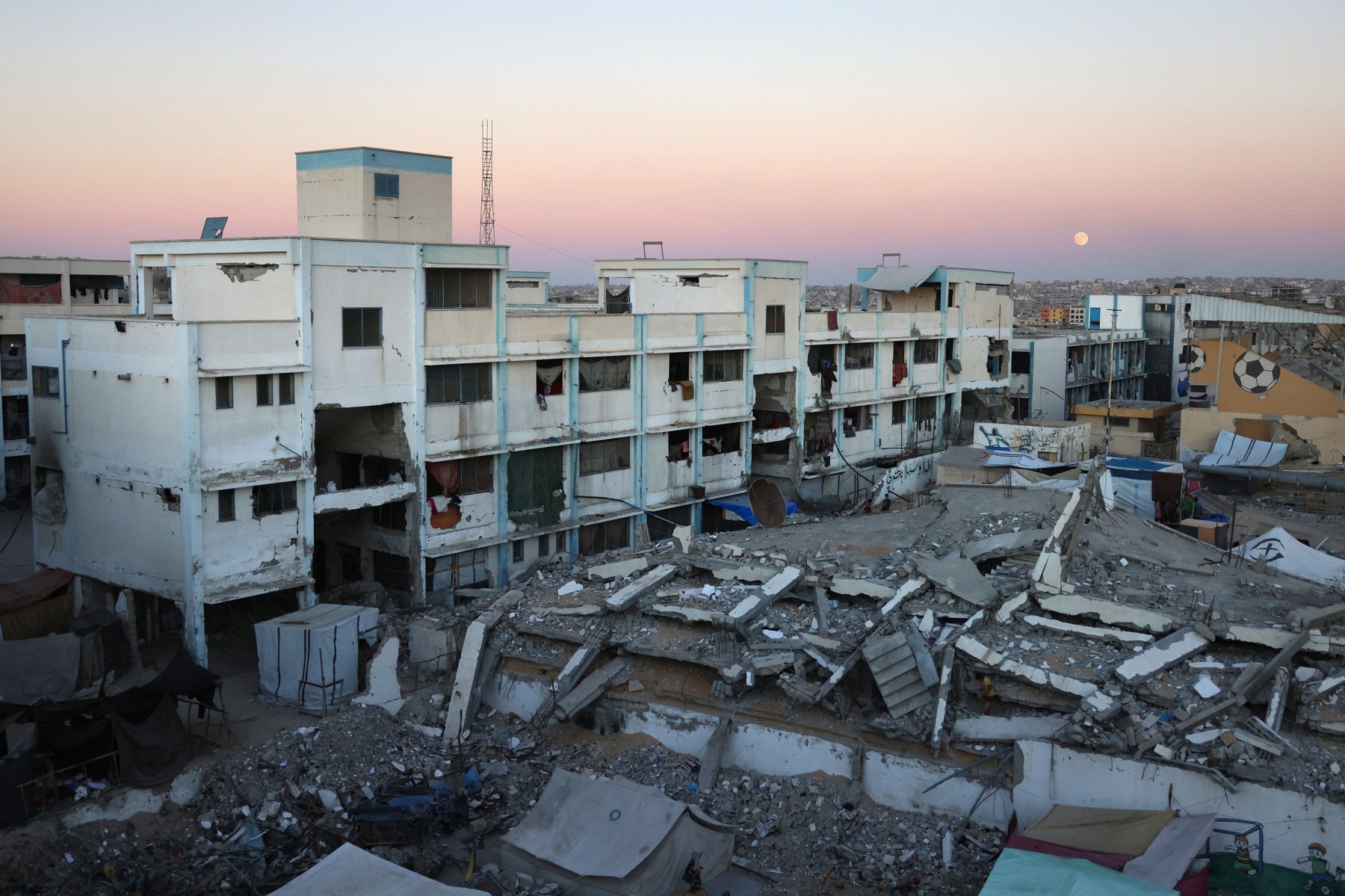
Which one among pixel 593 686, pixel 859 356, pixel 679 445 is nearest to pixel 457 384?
→ pixel 679 445

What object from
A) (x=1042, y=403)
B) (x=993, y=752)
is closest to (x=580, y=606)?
(x=993, y=752)

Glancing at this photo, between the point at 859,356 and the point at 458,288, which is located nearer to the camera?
the point at 458,288

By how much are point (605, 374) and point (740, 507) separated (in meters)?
5.52

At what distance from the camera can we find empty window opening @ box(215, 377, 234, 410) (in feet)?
63.8

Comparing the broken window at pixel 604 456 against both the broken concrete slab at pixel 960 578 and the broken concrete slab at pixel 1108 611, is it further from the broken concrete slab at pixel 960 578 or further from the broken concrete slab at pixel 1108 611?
A: the broken concrete slab at pixel 1108 611

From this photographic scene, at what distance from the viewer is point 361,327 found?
72.0 feet

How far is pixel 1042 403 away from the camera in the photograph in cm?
4700

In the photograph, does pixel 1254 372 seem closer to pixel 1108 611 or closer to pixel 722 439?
pixel 722 439

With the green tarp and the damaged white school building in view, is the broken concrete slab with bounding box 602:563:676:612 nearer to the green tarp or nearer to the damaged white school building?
the damaged white school building

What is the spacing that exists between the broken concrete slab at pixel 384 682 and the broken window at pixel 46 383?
8.50 metres

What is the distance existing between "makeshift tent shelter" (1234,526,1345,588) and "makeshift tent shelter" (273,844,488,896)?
15.3m

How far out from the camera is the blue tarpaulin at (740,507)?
1158 inches

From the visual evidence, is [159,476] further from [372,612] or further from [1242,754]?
[1242,754]

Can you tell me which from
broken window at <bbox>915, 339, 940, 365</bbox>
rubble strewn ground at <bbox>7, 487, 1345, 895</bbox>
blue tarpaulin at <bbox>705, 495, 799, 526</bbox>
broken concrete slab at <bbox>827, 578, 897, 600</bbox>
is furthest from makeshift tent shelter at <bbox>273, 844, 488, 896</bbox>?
broken window at <bbox>915, 339, 940, 365</bbox>
